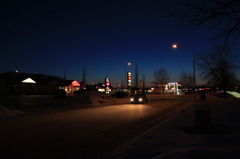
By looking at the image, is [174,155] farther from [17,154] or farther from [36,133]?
[36,133]

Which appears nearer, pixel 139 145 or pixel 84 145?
pixel 139 145

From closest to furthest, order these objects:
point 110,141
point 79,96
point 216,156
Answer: point 216,156, point 110,141, point 79,96

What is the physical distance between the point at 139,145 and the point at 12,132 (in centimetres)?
633

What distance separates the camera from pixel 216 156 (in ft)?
17.0

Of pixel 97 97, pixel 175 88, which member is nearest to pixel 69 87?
pixel 175 88

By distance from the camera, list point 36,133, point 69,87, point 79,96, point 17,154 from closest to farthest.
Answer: point 17,154 → point 36,133 → point 79,96 → point 69,87

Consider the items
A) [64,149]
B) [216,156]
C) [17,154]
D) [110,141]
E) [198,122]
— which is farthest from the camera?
[198,122]

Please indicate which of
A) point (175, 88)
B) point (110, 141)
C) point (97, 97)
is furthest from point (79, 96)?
point (175, 88)

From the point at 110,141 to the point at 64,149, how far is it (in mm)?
1838

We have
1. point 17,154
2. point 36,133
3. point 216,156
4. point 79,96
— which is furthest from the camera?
point 79,96

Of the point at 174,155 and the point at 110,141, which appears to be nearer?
the point at 174,155

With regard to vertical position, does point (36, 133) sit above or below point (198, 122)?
below

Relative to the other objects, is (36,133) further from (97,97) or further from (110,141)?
(97,97)

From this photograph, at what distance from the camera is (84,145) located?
7.48 m
